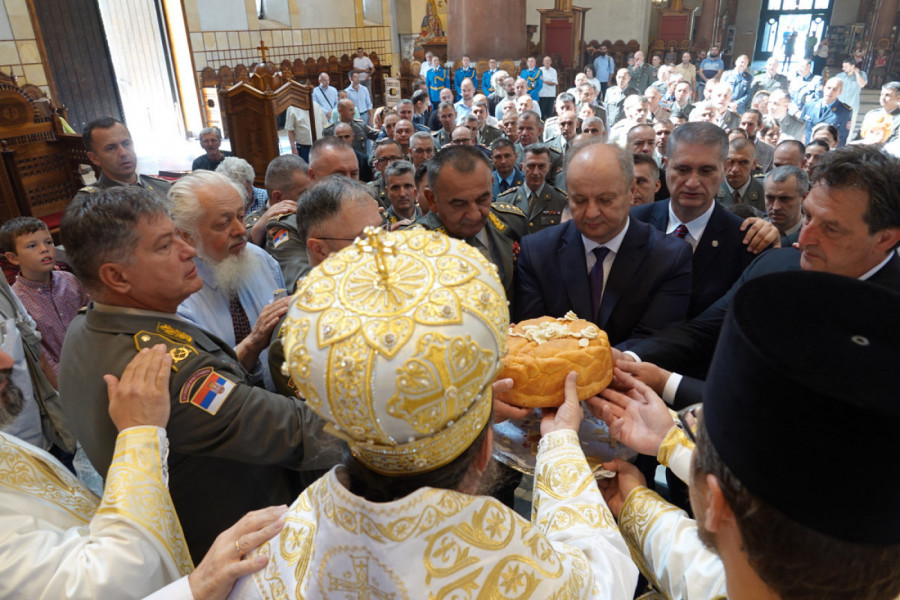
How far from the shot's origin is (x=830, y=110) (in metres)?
11.0

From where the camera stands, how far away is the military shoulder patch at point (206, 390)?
175 centimetres

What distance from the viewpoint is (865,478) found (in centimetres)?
86

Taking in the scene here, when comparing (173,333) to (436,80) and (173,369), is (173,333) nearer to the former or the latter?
(173,369)

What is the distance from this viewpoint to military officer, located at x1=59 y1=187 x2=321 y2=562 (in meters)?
1.76

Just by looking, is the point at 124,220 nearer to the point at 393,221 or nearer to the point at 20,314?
the point at 20,314

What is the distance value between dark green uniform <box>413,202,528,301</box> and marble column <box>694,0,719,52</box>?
24.7 m

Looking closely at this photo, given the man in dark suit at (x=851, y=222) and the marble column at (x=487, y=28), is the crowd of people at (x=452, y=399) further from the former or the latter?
the marble column at (x=487, y=28)

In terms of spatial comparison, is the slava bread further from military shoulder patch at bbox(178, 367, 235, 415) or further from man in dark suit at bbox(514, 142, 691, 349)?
military shoulder patch at bbox(178, 367, 235, 415)

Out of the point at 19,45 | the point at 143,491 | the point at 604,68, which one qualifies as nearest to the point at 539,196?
the point at 143,491

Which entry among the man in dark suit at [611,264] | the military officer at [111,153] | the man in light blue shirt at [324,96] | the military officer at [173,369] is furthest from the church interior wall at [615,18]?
the military officer at [173,369]

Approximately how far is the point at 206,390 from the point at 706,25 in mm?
28166

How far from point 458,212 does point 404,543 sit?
7.21ft

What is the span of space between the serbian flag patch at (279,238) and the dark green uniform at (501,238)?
89 cm

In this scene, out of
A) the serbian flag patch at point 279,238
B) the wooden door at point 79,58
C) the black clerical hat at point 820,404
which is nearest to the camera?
the black clerical hat at point 820,404
